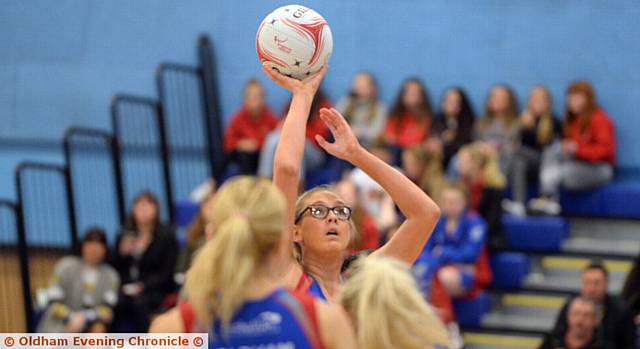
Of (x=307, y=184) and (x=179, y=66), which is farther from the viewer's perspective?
(x=179, y=66)

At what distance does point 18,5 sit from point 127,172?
2.04 m

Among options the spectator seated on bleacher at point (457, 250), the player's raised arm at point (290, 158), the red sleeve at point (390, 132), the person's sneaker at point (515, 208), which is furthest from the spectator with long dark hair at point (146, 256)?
the player's raised arm at point (290, 158)

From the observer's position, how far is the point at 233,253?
291 cm

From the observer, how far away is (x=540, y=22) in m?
10.2

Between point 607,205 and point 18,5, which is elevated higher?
point 18,5

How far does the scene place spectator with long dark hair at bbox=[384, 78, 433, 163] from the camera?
33.1 feet

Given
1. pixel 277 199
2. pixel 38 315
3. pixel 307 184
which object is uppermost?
pixel 277 199

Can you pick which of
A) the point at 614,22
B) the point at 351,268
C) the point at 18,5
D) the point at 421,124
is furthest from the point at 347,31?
the point at 351,268

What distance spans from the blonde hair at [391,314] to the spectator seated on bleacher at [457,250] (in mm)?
5321

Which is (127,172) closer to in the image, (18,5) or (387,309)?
(18,5)

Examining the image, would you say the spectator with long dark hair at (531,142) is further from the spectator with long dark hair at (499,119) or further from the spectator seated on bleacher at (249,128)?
the spectator seated on bleacher at (249,128)

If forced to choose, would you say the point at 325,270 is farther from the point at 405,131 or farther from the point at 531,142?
the point at 405,131

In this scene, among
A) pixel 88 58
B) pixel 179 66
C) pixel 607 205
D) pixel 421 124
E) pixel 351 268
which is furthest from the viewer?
pixel 88 58

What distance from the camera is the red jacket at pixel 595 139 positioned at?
9.48m
